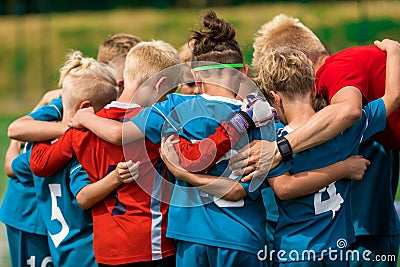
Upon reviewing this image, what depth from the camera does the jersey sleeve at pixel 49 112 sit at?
4.24 metres

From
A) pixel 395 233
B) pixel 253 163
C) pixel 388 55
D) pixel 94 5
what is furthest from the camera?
pixel 94 5

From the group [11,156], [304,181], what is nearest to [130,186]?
[304,181]

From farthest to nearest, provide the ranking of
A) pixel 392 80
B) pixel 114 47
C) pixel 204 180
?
pixel 114 47 < pixel 392 80 < pixel 204 180

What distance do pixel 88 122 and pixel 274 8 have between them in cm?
1614

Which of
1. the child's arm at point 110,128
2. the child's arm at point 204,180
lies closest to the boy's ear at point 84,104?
the child's arm at point 110,128

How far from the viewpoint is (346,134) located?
361 cm

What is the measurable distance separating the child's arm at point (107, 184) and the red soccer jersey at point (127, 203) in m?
0.04

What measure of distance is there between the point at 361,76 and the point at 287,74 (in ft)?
1.45

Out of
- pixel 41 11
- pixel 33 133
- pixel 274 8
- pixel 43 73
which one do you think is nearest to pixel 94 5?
pixel 41 11

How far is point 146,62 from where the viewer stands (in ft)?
12.6

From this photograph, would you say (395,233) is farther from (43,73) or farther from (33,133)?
(43,73)

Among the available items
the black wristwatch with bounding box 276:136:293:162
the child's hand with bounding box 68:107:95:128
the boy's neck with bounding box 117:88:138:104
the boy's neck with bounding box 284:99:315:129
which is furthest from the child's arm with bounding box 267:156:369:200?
the child's hand with bounding box 68:107:95:128

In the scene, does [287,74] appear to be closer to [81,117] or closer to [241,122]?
[241,122]

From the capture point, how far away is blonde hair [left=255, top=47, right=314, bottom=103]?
3.57m
